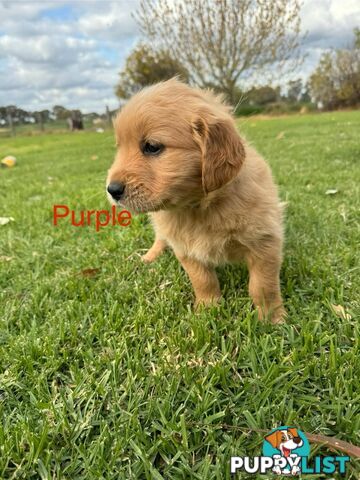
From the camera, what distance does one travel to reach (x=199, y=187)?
1.71 metres

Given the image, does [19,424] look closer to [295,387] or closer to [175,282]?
[295,387]

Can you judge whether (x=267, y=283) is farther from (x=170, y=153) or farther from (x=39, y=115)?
(x=39, y=115)

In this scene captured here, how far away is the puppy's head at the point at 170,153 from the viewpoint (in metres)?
1.62

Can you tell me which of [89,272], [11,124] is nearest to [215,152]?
[89,272]

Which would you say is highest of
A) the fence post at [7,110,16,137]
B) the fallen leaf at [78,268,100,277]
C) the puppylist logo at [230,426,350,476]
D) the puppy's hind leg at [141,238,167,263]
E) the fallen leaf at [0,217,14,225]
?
the fence post at [7,110,16,137]

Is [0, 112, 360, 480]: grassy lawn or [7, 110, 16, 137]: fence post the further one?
[7, 110, 16, 137]: fence post

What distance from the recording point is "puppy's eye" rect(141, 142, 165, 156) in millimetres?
1633

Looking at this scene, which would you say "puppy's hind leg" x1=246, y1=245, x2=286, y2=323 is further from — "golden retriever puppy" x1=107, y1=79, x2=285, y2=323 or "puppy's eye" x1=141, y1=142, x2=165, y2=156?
"puppy's eye" x1=141, y1=142, x2=165, y2=156

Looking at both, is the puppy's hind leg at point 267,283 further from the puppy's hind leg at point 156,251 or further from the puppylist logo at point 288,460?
the puppy's hind leg at point 156,251

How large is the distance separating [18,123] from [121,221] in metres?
25.9

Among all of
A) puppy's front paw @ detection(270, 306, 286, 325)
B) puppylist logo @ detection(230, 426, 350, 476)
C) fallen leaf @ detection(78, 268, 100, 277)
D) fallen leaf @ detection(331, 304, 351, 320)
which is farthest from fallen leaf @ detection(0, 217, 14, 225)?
puppylist logo @ detection(230, 426, 350, 476)

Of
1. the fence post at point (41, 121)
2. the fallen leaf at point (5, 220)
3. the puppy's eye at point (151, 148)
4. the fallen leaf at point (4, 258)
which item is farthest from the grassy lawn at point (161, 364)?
the fence post at point (41, 121)

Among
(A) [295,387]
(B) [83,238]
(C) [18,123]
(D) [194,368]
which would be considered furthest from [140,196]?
(C) [18,123]

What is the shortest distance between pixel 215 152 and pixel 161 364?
33.2 inches
